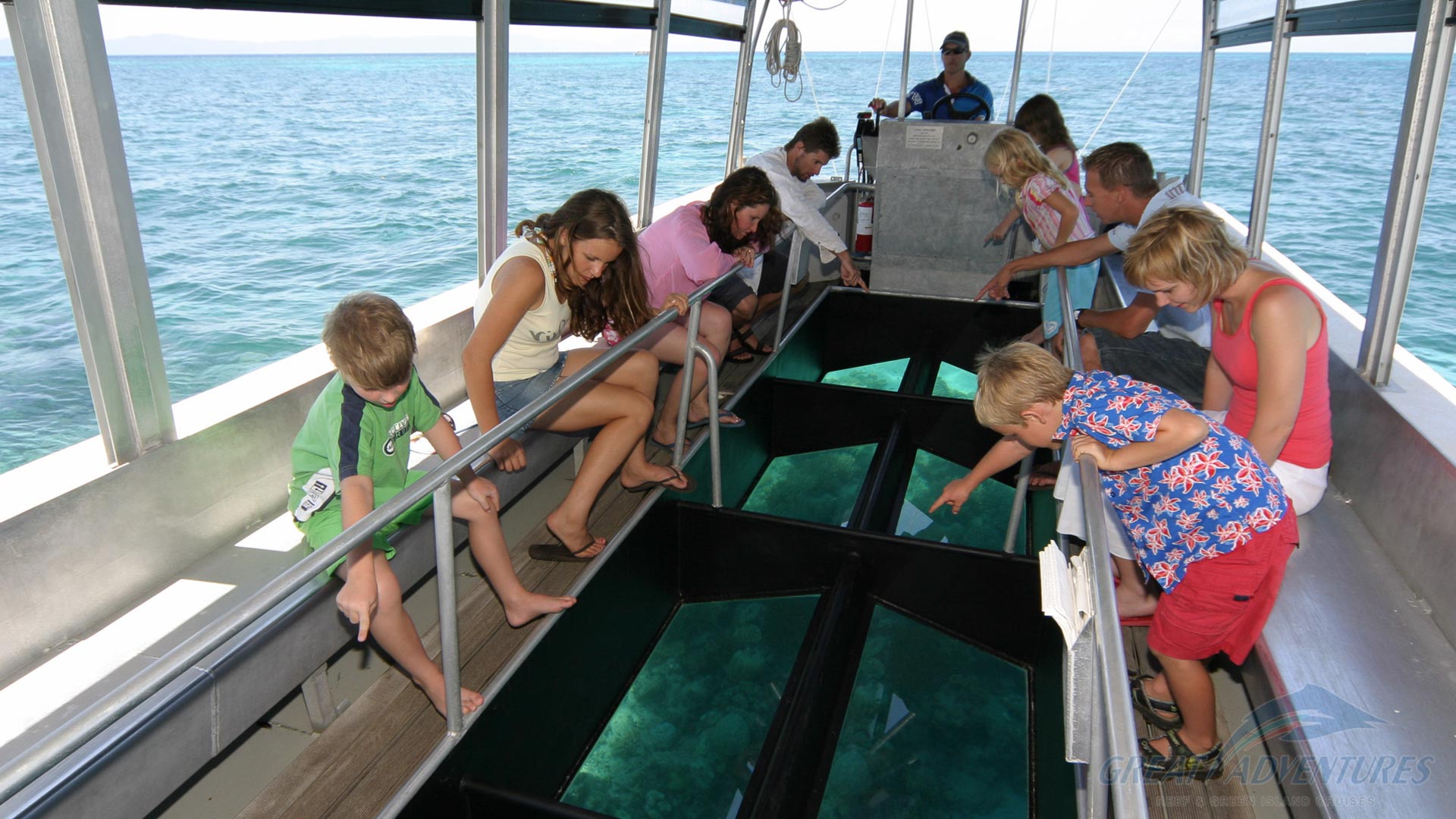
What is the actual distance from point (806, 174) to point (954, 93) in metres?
2.43

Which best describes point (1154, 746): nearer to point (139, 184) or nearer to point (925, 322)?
point (925, 322)

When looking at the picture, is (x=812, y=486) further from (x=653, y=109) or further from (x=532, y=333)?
(x=653, y=109)

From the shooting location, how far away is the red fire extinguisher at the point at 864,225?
652 centimetres

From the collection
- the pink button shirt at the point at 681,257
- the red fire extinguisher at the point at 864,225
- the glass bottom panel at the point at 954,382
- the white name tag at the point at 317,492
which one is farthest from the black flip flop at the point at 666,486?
the red fire extinguisher at the point at 864,225

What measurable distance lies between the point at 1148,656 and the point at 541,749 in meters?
1.67

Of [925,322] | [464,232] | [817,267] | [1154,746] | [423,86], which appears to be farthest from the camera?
[423,86]

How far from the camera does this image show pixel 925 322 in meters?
5.62

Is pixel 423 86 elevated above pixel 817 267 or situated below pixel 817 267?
above

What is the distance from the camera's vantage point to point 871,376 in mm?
5797

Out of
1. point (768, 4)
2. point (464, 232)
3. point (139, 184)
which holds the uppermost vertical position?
point (768, 4)

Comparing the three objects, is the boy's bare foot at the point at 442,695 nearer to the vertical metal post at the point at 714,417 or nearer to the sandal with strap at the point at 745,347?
the vertical metal post at the point at 714,417

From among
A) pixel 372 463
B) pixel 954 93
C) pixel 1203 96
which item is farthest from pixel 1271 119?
pixel 372 463

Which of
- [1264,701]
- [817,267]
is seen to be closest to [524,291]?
[1264,701]

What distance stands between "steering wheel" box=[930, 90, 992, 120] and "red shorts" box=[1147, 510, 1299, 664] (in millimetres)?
4947
